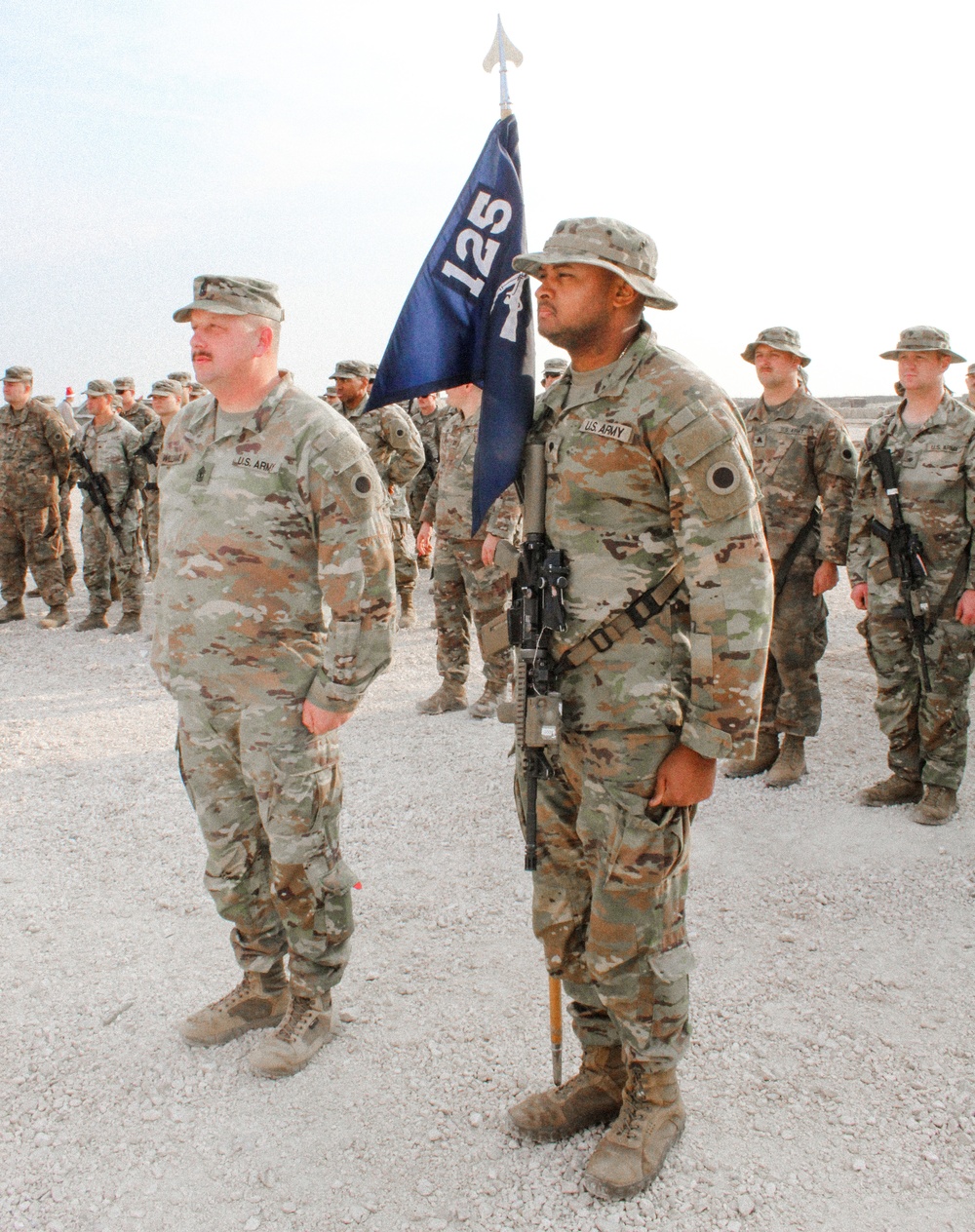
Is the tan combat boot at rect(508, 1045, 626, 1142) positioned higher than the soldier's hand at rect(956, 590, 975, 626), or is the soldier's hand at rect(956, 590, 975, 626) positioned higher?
the soldier's hand at rect(956, 590, 975, 626)

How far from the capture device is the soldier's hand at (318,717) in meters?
2.94

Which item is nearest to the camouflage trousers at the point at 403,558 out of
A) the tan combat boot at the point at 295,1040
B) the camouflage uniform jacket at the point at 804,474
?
the camouflage uniform jacket at the point at 804,474

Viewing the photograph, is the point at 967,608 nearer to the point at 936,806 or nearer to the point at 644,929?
the point at 936,806

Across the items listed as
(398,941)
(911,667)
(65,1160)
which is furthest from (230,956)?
(911,667)

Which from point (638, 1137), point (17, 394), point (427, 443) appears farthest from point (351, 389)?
point (638, 1137)

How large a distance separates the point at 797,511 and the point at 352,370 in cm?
408

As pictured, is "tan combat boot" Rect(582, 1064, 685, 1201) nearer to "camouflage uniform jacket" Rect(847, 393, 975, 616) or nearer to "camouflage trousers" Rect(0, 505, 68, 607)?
"camouflage uniform jacket" Rect(847, 393, 975, 616)

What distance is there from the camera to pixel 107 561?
10.1 metres

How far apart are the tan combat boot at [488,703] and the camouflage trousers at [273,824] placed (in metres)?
3.59

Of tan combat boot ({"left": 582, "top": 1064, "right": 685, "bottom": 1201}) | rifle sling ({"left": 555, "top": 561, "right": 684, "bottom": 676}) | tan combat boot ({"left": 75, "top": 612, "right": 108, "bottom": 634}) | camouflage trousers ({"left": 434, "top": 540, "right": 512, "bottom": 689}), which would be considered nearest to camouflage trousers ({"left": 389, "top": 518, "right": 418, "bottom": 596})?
camouflage trousers ({"left": 434, "top": 540, "right": 512, "bottom": 689})

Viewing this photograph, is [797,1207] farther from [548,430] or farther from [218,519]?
[218,519]

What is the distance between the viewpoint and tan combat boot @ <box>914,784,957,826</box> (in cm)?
491

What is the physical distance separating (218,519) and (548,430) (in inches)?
41.0

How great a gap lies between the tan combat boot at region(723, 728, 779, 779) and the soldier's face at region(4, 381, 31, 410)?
843cm
